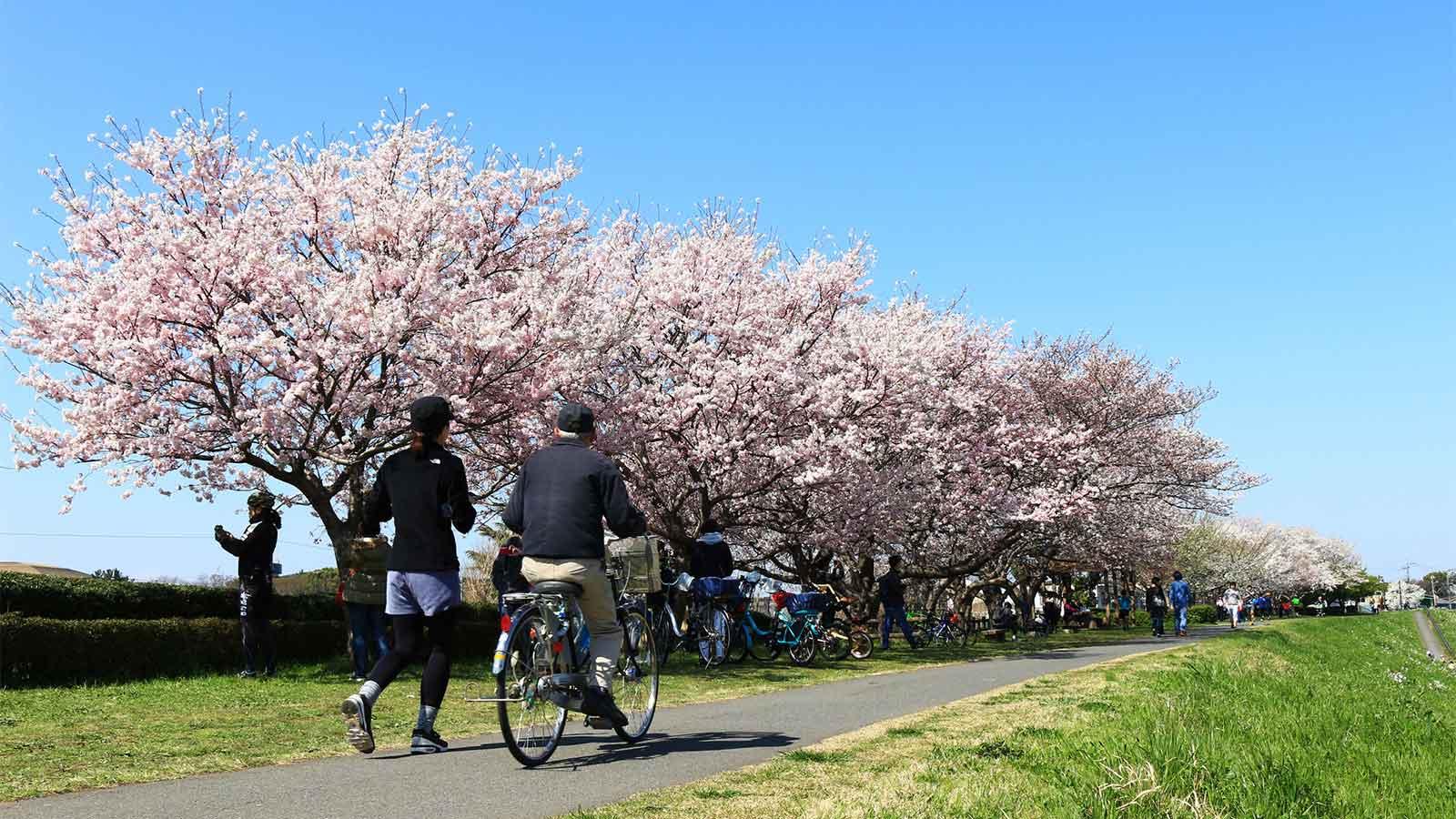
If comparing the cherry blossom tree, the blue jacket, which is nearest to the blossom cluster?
the cherry blossom tree

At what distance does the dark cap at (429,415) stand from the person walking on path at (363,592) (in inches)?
204

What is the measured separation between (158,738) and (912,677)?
8.62 m

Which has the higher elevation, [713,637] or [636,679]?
[636,679]

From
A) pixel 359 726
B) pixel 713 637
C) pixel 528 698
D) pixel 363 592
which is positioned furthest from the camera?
pixel 713 637

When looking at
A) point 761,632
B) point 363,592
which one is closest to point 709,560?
point 761,632

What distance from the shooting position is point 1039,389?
3562cm

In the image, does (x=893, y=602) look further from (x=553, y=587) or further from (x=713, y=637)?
(x=553, y=587)

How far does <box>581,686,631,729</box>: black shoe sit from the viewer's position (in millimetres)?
6680

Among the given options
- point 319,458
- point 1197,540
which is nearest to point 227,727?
point 319,458

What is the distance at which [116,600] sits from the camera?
515 inches

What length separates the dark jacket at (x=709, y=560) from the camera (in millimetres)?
16297

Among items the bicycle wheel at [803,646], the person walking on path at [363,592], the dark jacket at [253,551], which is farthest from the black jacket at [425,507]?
the bicycle wheel at [803,646]

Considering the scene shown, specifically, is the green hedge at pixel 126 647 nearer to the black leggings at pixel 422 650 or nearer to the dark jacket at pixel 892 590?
the black leggings at pixel 422 650

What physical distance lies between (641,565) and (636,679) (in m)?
3.20
